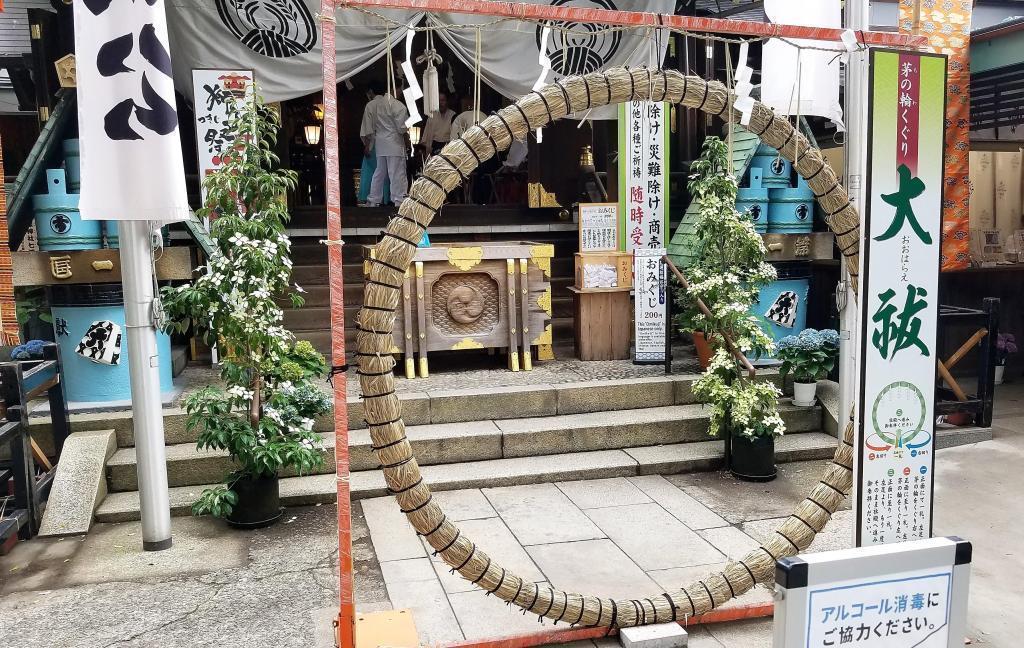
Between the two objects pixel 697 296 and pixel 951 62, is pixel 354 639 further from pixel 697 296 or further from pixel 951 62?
pixel 951 62

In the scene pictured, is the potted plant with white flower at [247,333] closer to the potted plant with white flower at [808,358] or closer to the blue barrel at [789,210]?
the potted plant with white flower at [808,358]

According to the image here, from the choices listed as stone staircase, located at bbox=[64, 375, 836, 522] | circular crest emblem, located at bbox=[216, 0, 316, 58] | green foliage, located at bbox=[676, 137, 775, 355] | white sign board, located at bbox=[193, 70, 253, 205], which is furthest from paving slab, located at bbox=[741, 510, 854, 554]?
circular crest emblem, located at bbox=[216, 0, 316, 58]

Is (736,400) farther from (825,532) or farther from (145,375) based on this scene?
(145,375)

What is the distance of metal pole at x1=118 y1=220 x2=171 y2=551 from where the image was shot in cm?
582

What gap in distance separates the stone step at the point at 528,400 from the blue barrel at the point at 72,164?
216cm

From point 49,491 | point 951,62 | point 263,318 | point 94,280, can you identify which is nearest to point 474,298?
point 263,318

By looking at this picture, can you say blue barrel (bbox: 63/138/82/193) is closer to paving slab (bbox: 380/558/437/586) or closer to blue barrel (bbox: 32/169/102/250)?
blue barrel (bbox: 32/169/102/250)

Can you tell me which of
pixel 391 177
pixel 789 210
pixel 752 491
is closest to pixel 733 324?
pixel 752 491

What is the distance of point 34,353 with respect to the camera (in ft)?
22.4

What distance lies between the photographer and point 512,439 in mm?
7645

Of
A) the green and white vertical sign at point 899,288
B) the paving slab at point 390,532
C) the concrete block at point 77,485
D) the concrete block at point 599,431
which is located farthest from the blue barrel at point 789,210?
the concrete block at point 77,485

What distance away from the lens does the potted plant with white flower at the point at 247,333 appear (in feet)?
20.0

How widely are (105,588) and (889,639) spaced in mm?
4724

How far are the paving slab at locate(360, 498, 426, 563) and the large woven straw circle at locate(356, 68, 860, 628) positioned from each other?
1.44 m
